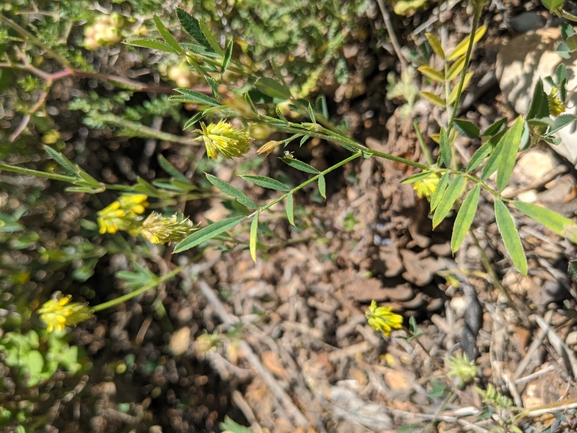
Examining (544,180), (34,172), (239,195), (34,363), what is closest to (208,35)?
(239,195)

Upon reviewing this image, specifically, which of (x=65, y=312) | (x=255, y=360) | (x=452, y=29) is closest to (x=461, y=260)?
(x=452, y=29)

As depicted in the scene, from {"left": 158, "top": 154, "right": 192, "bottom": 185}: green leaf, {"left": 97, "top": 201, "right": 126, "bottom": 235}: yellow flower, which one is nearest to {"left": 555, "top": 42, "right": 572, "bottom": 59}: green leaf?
{"left": 158, "top": 154, "right": 192, "bottom": 185}: green leaf

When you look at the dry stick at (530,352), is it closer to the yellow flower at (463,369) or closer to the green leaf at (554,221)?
the yellow flower at (463,369)

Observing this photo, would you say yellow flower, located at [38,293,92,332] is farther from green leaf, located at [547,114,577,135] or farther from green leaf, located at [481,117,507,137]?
green leaf, located at [547,114,577,135]

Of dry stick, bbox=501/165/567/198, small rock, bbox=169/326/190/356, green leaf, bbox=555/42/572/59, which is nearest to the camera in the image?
green leaf, bbox=555/42/572/59

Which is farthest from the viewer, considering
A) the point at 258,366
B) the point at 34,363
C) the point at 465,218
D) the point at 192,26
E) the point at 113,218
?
the point at 258,366

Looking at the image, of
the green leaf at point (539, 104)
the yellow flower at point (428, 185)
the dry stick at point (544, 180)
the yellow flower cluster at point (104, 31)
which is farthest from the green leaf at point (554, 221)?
the yellow flower cluster at point (104, 31)

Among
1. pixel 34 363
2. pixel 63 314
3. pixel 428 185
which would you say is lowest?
pixel 34 363

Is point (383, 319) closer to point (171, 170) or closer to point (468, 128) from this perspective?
point (468, 128)
